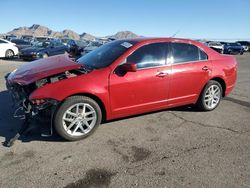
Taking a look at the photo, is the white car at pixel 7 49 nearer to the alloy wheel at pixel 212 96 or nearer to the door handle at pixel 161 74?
the door handle at pixel 161 74

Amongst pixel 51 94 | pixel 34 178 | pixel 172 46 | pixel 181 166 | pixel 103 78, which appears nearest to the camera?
pixel 34 178

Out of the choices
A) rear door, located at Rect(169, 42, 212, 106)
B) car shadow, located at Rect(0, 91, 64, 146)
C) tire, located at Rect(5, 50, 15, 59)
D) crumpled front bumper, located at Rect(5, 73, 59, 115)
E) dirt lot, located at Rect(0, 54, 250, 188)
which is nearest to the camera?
dirt lot, located at Rect(0, 54, 250, 188)

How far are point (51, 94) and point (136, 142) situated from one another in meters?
1.53

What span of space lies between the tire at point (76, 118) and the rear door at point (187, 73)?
5.40 feet

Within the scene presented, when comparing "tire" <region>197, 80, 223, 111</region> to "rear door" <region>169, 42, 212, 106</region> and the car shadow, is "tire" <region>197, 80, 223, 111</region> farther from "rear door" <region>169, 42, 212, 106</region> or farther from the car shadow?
the car shadow

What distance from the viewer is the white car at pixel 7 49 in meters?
17.5

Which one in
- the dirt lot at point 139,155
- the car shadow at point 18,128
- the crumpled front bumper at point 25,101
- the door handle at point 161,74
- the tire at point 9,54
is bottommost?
the dirt lot at point 139,155

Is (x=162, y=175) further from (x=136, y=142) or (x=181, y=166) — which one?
(x=136, y=142)

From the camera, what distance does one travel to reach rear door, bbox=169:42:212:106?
511 cm

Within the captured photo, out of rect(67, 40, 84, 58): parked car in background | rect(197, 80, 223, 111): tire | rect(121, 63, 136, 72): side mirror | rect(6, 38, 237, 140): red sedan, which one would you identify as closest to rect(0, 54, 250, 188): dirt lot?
rect(6, 38, 237, 140): red sedan

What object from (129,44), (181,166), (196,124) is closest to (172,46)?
(129,44)

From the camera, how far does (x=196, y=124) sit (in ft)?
16.5

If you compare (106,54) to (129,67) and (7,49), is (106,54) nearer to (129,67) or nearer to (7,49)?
Result: (129,67)

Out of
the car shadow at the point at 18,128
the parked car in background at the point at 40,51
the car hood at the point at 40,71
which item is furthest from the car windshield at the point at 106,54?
the parked car in background at the point at 40,51
